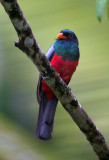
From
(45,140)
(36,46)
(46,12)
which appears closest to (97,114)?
(45,140)

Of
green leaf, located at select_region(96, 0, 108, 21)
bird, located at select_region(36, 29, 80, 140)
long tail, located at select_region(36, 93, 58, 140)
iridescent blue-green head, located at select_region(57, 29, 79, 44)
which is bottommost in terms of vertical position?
green leaf, located at select_region(96, 0, 108, 21)

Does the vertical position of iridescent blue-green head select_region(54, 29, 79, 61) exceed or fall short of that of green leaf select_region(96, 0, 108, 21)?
it exceeds it

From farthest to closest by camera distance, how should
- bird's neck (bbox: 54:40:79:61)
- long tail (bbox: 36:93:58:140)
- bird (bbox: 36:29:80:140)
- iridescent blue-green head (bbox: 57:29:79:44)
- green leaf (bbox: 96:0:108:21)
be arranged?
iridescent blue-green head (bbox: 57:29:79:44) → bird's neck (bbox: 54:40:79:61) → bird (bbox: 36:29:80:140) → long tail (bbox: 36:93:58:140) → green leaf (bbox: 96:0:108:21)

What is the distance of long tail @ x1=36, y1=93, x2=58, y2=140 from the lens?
11.3ft

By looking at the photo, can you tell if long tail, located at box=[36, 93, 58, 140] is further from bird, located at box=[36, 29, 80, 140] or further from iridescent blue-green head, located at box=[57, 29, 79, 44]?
iridescent blue-green head, located at box=[57, 29, 79, 44]

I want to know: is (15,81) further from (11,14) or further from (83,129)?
(11,14)

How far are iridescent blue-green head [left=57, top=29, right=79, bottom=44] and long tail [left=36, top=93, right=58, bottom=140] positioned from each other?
74 centimetres

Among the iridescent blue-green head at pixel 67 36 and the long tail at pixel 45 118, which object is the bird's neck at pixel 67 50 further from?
the long tail at pixel 45 118

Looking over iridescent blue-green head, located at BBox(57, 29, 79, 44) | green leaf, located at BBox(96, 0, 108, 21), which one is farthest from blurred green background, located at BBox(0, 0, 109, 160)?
green leaf, located at BBox(96, 0, 108, 21)

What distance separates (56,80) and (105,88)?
757mm

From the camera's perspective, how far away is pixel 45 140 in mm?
3455

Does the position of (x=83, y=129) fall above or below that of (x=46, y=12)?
Answer: below

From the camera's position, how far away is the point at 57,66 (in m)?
3.97

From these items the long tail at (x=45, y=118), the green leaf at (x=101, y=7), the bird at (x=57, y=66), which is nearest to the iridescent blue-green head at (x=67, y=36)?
the bird at (x=57, y=66)
